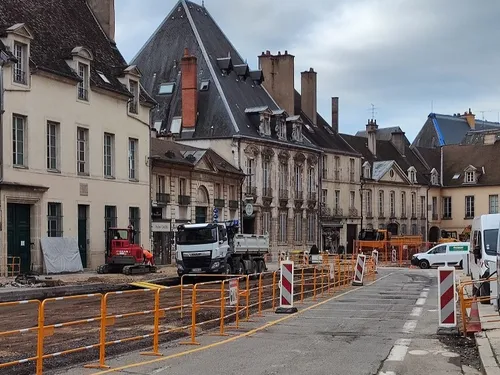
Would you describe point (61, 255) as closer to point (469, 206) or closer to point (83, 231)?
point (83, 231)

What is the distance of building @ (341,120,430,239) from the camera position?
76625mm

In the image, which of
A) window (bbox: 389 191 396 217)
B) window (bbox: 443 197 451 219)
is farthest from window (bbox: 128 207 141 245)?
window (bbox: 443 197 451 219)

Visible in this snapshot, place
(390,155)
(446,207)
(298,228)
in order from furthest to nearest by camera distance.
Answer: (446,207), (390,155), (298,228)

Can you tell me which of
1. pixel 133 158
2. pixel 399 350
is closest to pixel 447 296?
pixel 399 350

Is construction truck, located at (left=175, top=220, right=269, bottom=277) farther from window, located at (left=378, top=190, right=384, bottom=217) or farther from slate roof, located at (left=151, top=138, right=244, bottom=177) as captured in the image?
window, located at (left=378, top=190, right=384, bottom=217)

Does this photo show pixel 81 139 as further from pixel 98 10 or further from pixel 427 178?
pixel 427 178

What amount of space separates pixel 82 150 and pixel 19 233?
5.94 meters

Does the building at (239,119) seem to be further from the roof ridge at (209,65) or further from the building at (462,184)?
the building at (462,184)

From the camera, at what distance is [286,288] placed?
1980cm

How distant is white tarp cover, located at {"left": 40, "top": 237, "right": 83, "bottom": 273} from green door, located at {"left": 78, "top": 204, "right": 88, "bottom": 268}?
1057mm

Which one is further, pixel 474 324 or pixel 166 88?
pixel 166 88

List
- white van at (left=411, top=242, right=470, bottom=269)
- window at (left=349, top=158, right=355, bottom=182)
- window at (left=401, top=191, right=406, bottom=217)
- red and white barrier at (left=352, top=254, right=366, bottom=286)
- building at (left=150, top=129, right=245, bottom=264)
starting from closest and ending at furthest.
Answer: red and white barrier at (left=352, top=254, right=366, bottom=286) < building at (left=150, top=129, right=245, bottom=264) < white van at (left=411, top=242, right=470, bottom=269) < window at (left=349, top=158, right=355, bottom=182) < window at (left=401, top=191, right=406, bottom=217)

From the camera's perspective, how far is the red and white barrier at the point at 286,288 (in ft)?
63.2

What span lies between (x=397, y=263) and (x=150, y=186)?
75.1 ft
